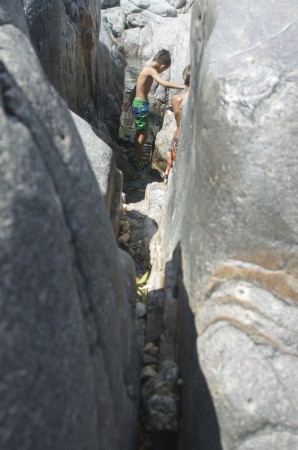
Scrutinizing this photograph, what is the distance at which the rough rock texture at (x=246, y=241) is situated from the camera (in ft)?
6.34

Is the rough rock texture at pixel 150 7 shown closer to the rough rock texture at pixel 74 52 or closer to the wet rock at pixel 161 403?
the rough rock texture at pixel 74 52

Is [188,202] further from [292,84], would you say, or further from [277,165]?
[292,84]

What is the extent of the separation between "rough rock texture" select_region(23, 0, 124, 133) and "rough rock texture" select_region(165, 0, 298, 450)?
4815 mm

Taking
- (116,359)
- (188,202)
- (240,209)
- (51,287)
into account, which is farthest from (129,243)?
(51,287)

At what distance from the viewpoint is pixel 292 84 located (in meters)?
2.13

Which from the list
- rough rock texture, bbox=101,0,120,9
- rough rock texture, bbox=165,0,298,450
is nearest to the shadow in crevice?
rough rock texture, bbox=165,0,298,450

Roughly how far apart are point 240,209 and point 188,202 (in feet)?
2.06

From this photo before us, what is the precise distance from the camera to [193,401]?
215 centimetres

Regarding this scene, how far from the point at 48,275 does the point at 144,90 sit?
823cm

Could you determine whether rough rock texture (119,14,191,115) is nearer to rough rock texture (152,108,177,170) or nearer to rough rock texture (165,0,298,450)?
rough rock texture (152,108,177,170)

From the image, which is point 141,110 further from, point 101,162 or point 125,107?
point 101,162

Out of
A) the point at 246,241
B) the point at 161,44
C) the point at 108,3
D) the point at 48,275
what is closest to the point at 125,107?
the point at 161,44

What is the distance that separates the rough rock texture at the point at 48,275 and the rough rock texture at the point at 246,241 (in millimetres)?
611

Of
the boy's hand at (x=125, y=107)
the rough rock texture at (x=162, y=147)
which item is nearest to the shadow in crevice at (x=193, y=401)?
the rough rock texture at (x=162, y=147)
